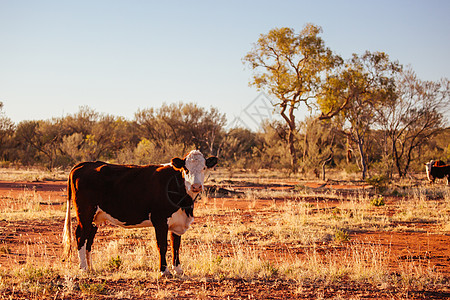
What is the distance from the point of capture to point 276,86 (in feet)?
122

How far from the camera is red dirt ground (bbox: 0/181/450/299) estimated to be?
5773mm

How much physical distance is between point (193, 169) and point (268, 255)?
3.01m

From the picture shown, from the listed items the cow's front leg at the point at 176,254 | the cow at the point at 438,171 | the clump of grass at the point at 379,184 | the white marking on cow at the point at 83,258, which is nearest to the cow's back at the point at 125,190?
the cow's front leg at the point at 176,254

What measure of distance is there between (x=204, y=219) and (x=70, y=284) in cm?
738

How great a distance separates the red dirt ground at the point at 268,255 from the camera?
5.77 metres

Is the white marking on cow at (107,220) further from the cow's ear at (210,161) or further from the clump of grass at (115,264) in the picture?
the cow's ear at (210,161)

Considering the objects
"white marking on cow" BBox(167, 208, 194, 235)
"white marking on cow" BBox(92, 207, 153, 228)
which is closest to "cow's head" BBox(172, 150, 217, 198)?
"white marking on cow" BBox(167, 208, 194, 235)

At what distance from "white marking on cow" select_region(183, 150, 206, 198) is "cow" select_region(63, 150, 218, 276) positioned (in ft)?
0.06

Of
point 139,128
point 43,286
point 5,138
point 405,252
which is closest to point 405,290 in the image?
point 405,252

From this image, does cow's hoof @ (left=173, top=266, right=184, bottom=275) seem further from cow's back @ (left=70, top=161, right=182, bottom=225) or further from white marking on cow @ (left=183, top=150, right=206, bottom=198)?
white marking on cow @ (left=183, top=150, right=206, bottom=198)

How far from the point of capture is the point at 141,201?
267 inches

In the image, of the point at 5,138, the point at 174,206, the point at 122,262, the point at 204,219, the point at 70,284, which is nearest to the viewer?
the point at 70,284

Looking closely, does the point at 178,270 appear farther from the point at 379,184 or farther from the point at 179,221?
the point at 379,184

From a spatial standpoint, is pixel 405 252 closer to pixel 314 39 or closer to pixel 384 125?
pixel 384 125
